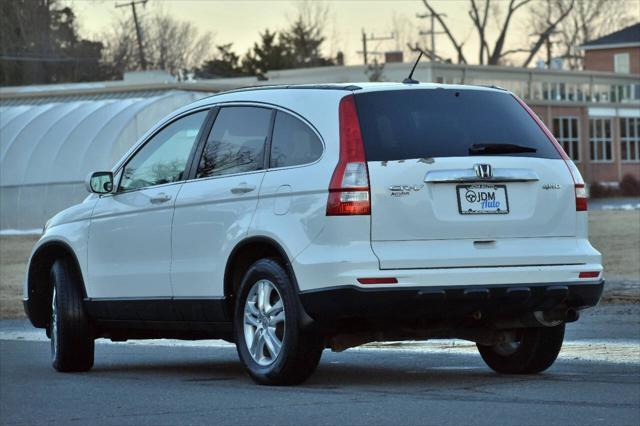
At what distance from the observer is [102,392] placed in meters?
9.45

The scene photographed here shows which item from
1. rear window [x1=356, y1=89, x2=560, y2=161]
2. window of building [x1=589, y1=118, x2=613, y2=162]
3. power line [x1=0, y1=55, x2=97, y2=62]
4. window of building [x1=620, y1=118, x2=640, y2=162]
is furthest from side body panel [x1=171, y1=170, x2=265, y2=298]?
power line [x1=0, y1=55, x2=97, y2=62]

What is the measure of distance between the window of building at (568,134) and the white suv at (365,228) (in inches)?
2516

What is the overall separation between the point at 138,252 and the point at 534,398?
3.23 meters

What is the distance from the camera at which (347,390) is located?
899 cm

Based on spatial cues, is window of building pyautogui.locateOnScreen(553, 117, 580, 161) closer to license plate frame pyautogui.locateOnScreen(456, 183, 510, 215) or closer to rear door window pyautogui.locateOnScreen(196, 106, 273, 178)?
rear door window pyautogui.locateOnScreen(196, 106, 273, 178)

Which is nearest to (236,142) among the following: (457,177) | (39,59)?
(457,177)

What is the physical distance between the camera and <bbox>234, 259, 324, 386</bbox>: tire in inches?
352

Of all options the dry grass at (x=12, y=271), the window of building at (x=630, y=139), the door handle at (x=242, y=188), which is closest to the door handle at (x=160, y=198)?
the door handle at (x=242, y=188)

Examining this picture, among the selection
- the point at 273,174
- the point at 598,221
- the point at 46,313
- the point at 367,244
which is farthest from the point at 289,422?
the point at 598,221

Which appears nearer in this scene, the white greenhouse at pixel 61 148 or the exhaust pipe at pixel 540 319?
the exhaust pipe at pixel 540 319

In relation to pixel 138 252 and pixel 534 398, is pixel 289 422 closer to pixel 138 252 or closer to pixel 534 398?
pixel 534 398

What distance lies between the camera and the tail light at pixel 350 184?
8711 millimetres

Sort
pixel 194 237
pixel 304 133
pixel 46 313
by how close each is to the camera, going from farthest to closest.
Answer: pixel 46 313, pixel 194 237, pixel 304 133

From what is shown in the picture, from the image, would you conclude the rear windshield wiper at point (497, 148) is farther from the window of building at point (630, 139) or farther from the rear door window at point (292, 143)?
the window of building at point (630, 139)
